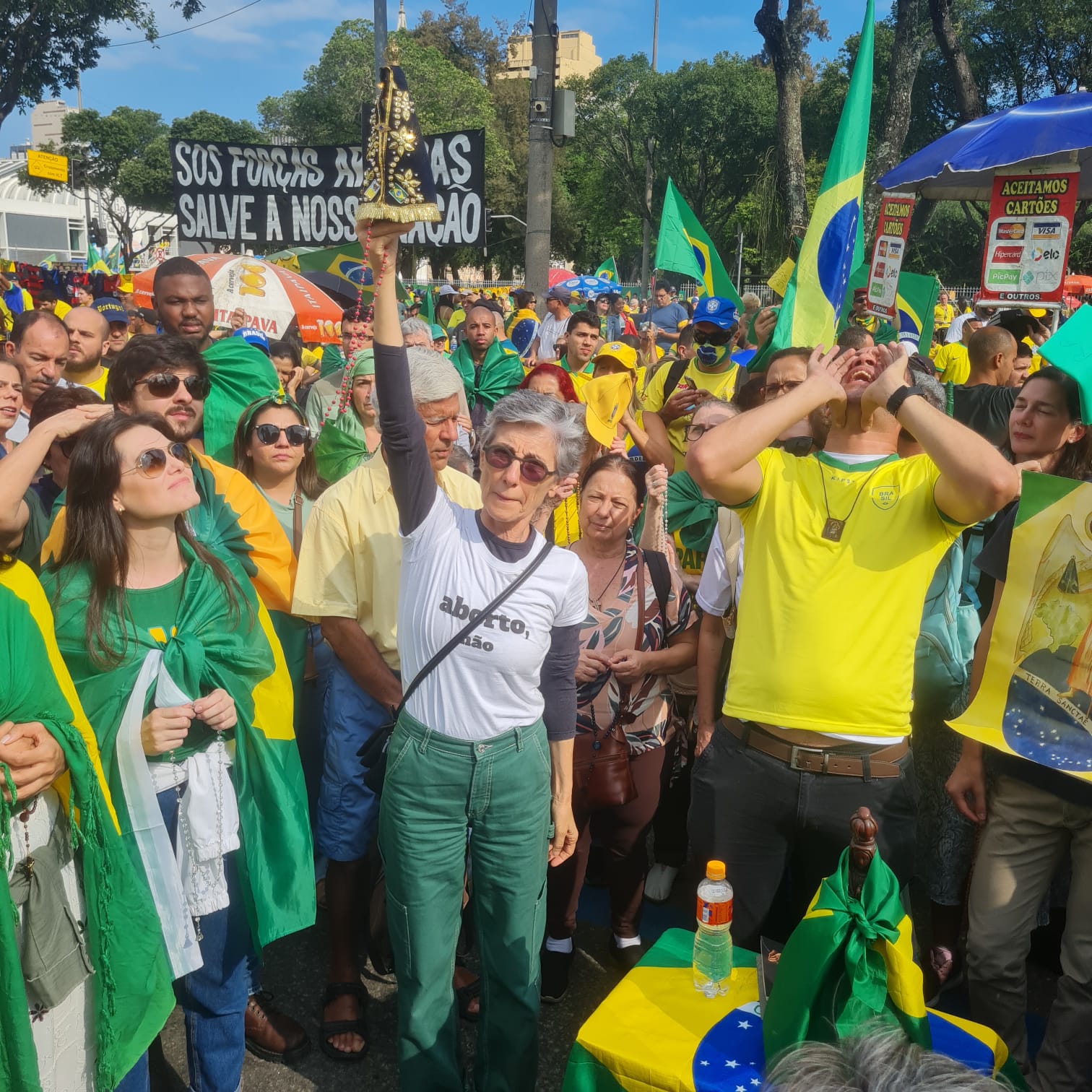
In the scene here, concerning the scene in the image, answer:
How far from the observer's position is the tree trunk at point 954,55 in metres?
16.3

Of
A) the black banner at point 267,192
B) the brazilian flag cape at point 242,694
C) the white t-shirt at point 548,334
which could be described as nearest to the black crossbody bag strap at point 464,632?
the brazilian flag cape at point 242,694

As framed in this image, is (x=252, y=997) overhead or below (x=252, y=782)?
below

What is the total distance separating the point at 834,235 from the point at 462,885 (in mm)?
2283

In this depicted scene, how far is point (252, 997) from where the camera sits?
10.5 ft

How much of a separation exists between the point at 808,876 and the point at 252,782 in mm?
1523

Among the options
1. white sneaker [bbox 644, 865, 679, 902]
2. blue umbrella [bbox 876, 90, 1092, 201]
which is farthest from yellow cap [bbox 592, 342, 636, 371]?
white sneaker [bbox 644, 865, 679, 902]

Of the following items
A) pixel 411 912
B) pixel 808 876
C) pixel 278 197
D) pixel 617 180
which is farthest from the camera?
pixel 617 180

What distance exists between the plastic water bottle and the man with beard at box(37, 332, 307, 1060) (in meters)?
1.28

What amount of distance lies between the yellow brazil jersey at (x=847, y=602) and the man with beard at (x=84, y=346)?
3879 mm

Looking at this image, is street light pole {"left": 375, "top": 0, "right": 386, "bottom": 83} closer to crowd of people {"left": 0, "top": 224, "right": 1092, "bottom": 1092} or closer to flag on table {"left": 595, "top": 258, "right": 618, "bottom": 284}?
flag on table {"left": 595, "top": 258, "right": 618, "bottom": 284}

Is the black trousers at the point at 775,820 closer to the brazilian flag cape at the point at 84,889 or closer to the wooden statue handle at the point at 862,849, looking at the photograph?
the wooden statue handle at the point at 862,849

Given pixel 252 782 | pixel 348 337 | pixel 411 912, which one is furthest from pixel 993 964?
pixel 348 337

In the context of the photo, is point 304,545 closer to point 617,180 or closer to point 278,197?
point 278,197

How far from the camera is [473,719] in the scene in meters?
2.43
